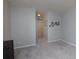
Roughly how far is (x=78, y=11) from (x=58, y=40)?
17.5 feet

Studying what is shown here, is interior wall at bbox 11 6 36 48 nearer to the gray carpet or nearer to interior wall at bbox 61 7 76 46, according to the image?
the gray carpet

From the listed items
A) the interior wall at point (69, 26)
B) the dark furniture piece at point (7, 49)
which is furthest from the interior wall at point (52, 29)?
the dark furniture piece at point (7, 49)

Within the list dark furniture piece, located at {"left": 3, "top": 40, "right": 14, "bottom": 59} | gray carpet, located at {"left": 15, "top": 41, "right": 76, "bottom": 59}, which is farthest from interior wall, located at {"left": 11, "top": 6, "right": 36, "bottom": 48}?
dark furniture piece, located at {"left": 3, "top": 40, "right": 14, "bottom": 59}

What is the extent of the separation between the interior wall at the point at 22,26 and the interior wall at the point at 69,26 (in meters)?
2.18

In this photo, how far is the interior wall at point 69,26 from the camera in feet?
16.3

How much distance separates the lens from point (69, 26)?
17.6 ft

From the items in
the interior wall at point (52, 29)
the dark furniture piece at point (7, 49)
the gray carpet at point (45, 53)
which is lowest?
the gray carpet at point (45, 53)

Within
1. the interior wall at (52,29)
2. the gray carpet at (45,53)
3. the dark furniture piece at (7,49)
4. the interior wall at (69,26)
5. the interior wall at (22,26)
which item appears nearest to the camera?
the dark furniture piece at (7,49)

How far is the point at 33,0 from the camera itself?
3957mm

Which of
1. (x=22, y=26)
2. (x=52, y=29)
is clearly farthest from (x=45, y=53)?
(x=52, y=29)

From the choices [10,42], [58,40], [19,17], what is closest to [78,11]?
[10,42]

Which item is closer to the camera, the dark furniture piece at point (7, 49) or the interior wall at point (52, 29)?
the dark furniture piece at point (7, 49)

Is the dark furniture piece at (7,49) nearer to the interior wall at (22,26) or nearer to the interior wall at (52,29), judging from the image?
the interior wall at (22,26)

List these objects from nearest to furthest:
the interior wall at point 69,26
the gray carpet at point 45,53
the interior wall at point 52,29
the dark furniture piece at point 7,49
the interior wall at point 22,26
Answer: the dark furniture piece at point 7,49 → the gray carpet at point 45,53 → the interior wall at point 22,26 → the interior wall at point 69,26 → the interior wall at point 52,29
